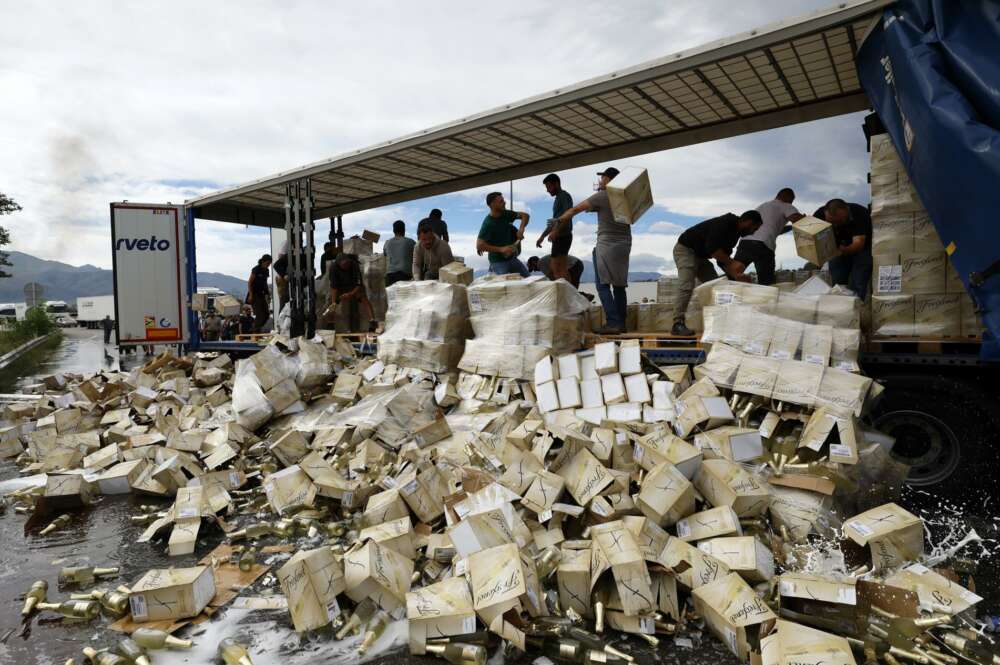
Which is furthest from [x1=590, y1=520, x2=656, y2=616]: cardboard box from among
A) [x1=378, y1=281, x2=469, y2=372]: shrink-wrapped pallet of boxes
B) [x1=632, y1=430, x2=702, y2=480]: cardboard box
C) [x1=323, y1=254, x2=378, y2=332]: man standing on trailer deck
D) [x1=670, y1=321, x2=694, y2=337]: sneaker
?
[x1=323, y1=254, x2=378, y2=332]: man standing on trailer deck

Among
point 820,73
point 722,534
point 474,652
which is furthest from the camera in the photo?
point 820,73

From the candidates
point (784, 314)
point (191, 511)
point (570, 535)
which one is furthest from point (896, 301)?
point (191, 511)

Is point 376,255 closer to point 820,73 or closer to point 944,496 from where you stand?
point 820,73

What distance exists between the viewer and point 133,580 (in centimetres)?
346

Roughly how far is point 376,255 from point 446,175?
165 centimetres

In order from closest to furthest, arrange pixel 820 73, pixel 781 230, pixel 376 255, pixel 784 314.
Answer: pixel 784 314 → pixel 820 73 → pixel 781 230 → pixel 376 255

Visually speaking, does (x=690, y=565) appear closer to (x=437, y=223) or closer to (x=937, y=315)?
(x=937, y=315)

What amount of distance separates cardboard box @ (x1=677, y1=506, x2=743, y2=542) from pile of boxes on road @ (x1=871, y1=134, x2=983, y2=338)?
207 cm

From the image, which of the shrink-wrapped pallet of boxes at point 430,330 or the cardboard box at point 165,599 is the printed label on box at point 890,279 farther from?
the cardboard box at point 165,599

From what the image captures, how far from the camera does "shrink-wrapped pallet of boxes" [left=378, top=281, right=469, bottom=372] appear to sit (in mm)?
6082

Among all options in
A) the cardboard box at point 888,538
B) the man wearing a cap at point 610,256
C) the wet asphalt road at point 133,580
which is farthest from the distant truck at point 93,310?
the cardboard box at point 888,538

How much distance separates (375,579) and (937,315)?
407 cm

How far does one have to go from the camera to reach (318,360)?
21.2ft

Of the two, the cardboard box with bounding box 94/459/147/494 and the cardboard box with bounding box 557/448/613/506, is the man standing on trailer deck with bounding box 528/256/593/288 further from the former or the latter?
the cardboard box with bounding box 94/459/147/494
